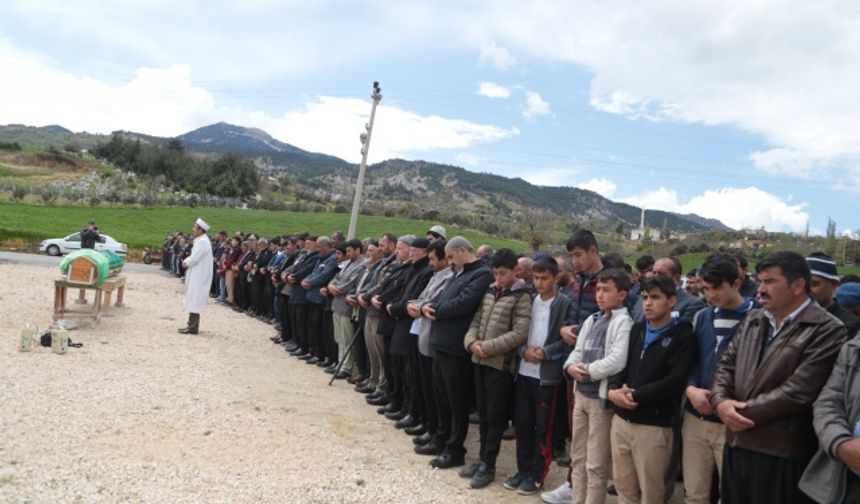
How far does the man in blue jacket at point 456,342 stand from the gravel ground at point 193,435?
0.32 meters

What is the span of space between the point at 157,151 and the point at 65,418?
79.0 m

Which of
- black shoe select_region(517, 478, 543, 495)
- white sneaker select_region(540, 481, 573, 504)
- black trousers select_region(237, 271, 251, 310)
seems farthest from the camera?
black trousers select_region(237, 271, 251, 310)

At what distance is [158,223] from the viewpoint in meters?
42.9

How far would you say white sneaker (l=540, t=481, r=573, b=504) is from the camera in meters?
5.03

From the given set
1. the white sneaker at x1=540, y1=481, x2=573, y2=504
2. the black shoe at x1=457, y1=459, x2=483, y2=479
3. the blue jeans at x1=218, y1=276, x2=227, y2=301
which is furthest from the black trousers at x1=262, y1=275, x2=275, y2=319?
the white sneaker at x1=540, y1=481, x2=573, y2=504

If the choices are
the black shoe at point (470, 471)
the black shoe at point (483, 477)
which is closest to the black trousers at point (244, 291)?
the black shoe at point (470, 471)

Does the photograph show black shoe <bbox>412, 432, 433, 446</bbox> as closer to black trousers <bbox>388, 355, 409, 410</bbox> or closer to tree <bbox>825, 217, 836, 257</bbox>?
black trousers <bbox>388, 355, 409, 410</bbox>

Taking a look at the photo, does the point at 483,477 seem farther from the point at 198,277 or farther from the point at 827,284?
the point at 198,277

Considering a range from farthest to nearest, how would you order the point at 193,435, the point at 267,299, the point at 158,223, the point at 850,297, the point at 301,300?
1. the point at 158,223
2. the point at 267,299
3. the point at 301,300
4. the point at 193,435
5. the point at 850,297

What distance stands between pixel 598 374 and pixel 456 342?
168cm

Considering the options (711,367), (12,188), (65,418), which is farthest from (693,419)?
(12,188)

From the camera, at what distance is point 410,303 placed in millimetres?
6504

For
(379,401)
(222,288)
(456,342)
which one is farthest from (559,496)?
(222,288)

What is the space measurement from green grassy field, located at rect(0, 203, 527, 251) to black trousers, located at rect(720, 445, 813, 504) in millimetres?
35733
